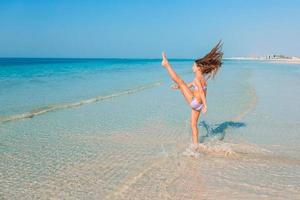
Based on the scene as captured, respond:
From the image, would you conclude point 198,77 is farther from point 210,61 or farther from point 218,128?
point 218,128

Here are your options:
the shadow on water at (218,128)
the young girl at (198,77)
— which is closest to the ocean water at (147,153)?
the shadow on water at (218,128)

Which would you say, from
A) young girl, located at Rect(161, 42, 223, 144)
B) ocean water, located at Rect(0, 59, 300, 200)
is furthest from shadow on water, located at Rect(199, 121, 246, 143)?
young girl, located at Rect(161, 42, 223, 144)

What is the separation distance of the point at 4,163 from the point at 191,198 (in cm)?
316

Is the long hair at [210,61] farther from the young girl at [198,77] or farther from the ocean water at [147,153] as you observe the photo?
the ocean water at [147,153]

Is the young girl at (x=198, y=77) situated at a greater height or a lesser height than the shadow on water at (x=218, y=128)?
greater

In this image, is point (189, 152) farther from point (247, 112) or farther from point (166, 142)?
point (247, 112)

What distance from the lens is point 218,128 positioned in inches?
371

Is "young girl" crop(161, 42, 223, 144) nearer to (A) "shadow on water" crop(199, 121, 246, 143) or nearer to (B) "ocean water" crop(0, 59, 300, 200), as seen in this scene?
(B) "ocean water" crop(0, 59, 300, 200)

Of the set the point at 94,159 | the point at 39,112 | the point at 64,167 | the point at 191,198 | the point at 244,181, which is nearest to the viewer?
the point at 191,198

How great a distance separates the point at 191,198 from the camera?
4.80 m

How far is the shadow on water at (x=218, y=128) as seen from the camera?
27.8 ft

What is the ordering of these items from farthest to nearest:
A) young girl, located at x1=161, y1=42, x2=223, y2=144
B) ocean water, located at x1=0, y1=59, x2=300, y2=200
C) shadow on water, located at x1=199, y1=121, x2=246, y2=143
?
shadow on water, located at x1=199, y1=121, x2=246, y2=143
young girl, located at x1=161, y1=42, x2=223, y2=144
ocean water, located at x1=0, y1=59, x2=300, y2=200

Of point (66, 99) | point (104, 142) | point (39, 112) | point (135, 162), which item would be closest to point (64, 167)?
point (135, 162)

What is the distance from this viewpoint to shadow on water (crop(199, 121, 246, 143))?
27.8 ft
